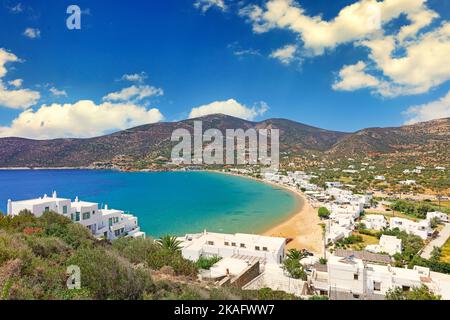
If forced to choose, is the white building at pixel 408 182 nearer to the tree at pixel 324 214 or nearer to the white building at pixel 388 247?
the tree at pixel 324 214

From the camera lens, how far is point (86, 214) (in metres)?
19.2

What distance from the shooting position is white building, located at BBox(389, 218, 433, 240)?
84.0 ft

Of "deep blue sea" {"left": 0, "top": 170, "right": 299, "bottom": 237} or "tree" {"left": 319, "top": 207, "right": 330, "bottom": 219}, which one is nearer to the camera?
"deep blue sea" {"left": 0, "top": 170, "right": 299, "bottom": 237}

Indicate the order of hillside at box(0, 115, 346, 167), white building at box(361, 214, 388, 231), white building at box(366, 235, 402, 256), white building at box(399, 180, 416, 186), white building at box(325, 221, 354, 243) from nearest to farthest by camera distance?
white building at box(366, 235, 402, 256), white building at box(325, 221, 354, 243), white building at box(361, 214, 388, 231), white building at box(399, 180, 416, 186), hillside at box(0, 115, 346, 167)

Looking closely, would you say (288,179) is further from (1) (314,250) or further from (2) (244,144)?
(1) (314,250)

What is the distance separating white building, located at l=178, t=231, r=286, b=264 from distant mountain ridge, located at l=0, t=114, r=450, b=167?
8567cm

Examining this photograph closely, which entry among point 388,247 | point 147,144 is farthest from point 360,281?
point 147,144

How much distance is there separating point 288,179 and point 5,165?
127 metres

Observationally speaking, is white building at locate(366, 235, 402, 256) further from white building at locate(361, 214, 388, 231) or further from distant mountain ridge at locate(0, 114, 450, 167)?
distant mountain ridge at locate(0, 114, 450, 167)

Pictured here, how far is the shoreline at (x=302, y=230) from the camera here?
23.7 meters

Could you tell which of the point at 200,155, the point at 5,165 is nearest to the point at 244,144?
the point at 200,155

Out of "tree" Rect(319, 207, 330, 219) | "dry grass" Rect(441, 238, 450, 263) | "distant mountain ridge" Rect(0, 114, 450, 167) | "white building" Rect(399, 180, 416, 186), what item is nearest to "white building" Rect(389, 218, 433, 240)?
"dry grass" Rect(441, 238, 450, 263)
